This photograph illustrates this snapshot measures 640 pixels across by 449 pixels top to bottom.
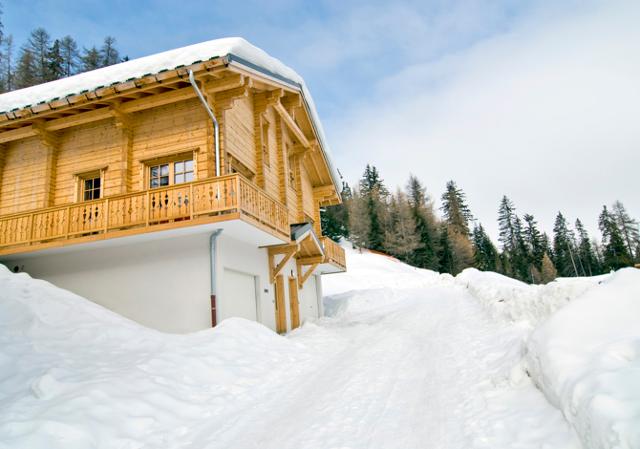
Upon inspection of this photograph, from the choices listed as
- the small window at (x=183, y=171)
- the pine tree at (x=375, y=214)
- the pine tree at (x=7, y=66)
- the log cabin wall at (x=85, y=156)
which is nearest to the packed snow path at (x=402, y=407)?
the small window at (x=183, y=171)

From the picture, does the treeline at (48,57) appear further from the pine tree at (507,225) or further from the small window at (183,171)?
the pine tree at (507,225)

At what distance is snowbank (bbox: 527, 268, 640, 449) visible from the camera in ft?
9.30

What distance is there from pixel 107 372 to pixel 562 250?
83.2 m

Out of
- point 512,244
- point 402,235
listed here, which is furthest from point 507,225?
point 402,235

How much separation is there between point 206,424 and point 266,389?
158 cm

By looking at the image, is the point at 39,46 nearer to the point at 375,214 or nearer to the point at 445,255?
the point at 375,214

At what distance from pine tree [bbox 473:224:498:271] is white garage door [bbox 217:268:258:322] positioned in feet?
187

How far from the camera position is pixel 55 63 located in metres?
44.8

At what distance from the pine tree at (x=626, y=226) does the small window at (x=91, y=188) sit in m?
81.3

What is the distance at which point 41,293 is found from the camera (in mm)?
8516

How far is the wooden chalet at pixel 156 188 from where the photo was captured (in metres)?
9.84

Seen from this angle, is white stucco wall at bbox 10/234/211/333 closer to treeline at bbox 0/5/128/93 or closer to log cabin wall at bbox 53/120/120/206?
log cabin wall at bbox 53/120/120/206

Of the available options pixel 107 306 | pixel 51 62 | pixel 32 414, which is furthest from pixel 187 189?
pixel 51 62

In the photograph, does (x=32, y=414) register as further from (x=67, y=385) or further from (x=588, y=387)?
(x=588, y=387)
